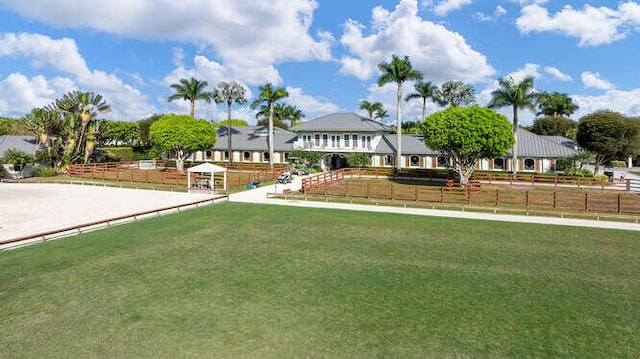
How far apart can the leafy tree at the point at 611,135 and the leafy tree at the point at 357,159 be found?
2674 centimetres

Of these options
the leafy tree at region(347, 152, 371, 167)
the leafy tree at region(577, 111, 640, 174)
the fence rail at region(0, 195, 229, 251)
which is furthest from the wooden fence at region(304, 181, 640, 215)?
the leafy tree at region(347, 152, 371, 167)

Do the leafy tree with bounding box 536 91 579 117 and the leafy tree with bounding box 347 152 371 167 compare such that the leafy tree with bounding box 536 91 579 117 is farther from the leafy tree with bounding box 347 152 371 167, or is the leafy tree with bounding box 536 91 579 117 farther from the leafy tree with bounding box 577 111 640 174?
the leafy tree with bounding box 347 152 371 167

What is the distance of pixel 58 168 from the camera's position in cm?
4759

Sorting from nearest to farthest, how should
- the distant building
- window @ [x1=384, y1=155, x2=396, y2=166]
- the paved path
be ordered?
the paved path
the distant building
window @ [x1=384, y1=155, x2=396, y2=166]

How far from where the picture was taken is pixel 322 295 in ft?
35.8

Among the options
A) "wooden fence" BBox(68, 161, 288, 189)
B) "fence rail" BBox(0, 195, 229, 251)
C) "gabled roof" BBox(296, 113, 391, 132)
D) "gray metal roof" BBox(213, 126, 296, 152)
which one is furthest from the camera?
"gray metal roof" BBox(213, 126, 296, 152)

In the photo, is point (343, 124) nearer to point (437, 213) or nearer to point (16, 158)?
point (437, 213)

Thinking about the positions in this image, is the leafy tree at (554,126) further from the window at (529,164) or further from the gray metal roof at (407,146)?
the gray metal roof at (407,146)

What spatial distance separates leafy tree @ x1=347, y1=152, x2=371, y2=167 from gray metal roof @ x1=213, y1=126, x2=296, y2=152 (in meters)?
10.9

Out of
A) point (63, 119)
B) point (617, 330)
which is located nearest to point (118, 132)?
point (63, 119)

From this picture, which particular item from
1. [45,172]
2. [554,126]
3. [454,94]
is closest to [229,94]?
[45,172]

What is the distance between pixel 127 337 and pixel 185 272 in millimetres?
4392

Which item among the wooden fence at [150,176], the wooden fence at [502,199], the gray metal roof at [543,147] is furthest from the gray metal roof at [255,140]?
the gray metal roof at [543,147]

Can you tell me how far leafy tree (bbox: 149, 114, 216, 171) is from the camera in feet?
173
